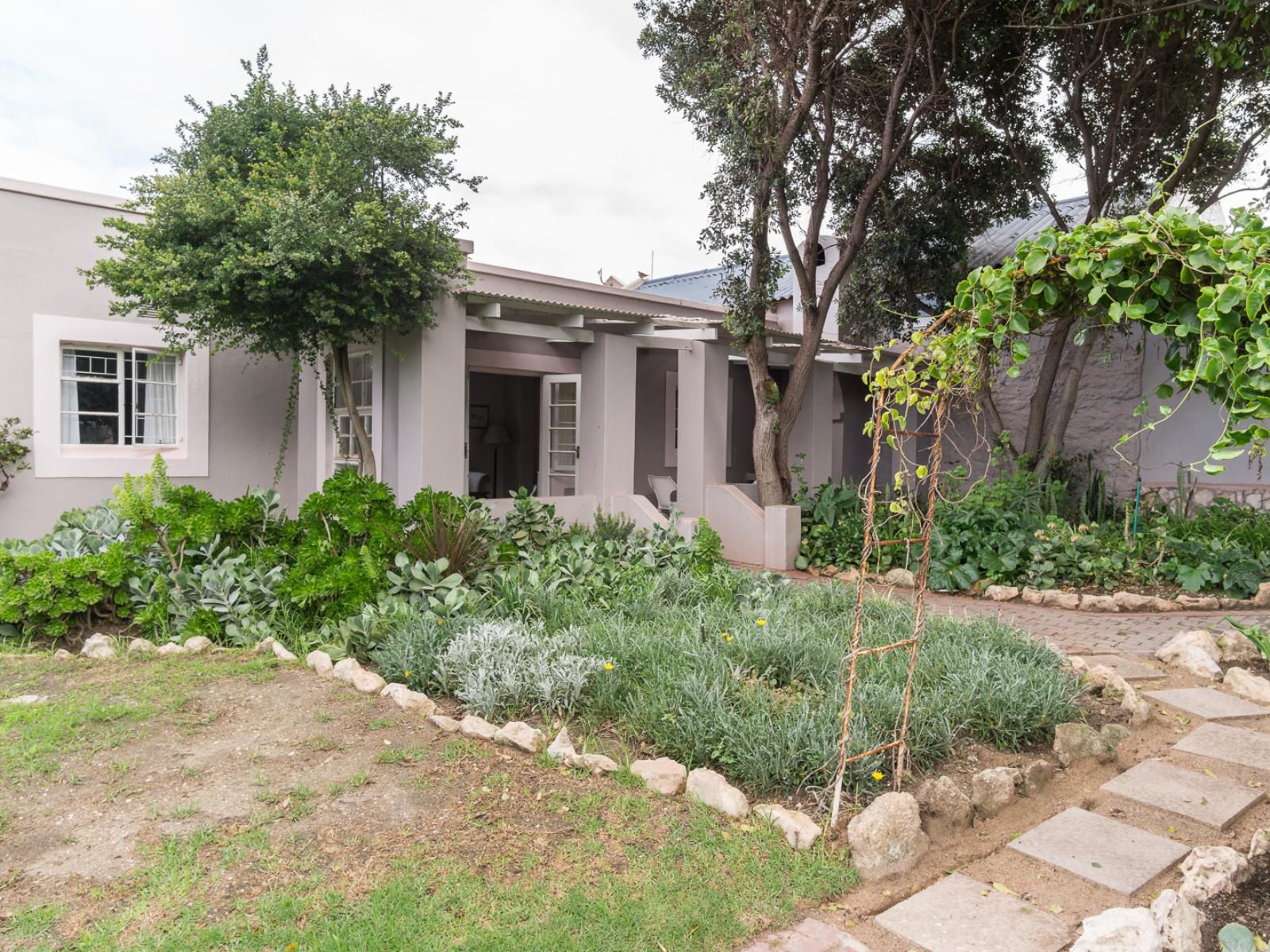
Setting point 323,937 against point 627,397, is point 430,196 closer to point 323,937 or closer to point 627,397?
point 627,397

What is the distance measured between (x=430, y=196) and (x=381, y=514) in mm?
3554

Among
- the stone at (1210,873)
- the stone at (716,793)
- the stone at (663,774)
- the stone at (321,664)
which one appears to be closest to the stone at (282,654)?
the stone at (321,664)

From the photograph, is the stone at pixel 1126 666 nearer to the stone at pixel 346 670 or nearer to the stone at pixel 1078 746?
the stone at pixel 1078 746

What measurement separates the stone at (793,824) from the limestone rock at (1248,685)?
3.33 m

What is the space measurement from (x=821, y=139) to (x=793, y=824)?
8.90 m

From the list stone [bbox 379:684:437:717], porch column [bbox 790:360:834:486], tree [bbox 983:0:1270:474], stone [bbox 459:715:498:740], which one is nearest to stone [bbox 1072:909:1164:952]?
stone [bbox 459:715:498:740]

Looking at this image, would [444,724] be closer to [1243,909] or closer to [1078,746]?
[1078,746]

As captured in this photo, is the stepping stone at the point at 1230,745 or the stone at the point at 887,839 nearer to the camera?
the stone at the point at 887,839

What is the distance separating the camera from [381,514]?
5852mm

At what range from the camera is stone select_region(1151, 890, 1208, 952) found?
2.29m

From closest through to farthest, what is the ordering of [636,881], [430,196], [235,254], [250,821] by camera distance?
[636,881] < [250,821] < [235,254] < [430,196]

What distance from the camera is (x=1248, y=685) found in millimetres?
4816

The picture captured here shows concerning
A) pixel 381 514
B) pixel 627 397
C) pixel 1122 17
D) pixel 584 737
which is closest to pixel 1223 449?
pixel 584 737

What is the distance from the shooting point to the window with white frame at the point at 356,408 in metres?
9.01
